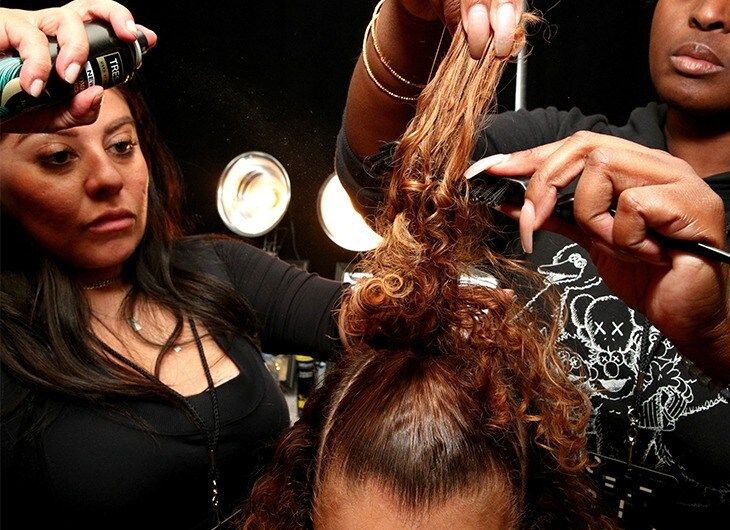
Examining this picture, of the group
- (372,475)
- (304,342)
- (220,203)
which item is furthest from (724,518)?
(220,203)

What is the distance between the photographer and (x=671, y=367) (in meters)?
1.16

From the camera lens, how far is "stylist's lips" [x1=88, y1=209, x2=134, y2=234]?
1.41m

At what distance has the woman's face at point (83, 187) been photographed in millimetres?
1307

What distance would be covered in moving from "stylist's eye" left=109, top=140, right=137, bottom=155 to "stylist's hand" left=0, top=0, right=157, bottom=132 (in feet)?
1.17

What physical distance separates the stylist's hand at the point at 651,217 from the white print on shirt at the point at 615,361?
0.99 ft

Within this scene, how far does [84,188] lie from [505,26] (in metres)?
1.00

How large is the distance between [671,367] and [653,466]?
19 centimetres

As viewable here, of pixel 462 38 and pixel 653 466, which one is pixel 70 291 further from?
pixel 653 466

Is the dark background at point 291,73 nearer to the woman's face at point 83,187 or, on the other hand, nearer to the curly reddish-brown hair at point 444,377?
the woman's face at point 83,187

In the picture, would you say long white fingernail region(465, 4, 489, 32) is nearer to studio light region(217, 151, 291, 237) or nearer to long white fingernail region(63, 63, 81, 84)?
long white fingernail region(63, 63, 81, 84)

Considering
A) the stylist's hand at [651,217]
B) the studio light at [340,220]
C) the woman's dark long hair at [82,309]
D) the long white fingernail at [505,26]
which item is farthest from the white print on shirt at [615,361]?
the studio light at [340,220]

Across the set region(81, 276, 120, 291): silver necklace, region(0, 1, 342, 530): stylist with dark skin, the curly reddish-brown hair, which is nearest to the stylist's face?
the curly reddish-brown hair

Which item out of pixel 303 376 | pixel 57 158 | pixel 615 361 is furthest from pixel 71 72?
pixel 303 376

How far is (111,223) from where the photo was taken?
1436 mm
